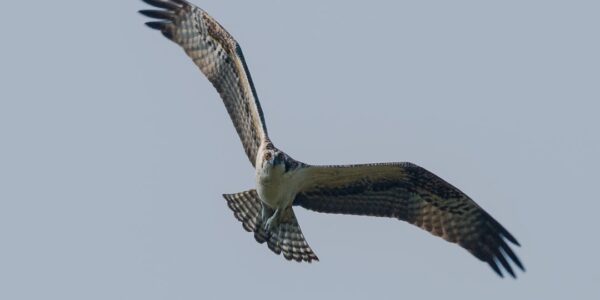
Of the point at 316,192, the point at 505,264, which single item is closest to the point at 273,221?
the point at 316,192

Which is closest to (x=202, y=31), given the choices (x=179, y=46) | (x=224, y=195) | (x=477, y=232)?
(x=179, y=46)

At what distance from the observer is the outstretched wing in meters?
15.9

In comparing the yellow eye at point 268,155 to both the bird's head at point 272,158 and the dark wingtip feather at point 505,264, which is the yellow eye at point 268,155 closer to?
the bird's head at point 272,158

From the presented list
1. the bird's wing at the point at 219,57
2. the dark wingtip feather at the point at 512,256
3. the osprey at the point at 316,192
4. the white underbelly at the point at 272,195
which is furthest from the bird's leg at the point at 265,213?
the dark wingtip feather at the point at 512,256

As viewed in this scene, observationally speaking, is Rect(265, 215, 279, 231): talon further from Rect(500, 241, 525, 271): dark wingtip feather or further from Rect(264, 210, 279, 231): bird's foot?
Rect(500, 241, 525, 271): dark wingtip feather

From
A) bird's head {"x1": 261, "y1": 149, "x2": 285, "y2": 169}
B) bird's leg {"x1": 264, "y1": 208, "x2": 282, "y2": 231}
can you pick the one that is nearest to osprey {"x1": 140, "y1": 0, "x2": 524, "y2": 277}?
bird's leg {"x1": 264, "y1": 208, "x2": 282, "y2": 231}

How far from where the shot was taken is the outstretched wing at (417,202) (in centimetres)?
1586

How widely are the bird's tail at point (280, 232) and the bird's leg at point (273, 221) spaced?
8 cm

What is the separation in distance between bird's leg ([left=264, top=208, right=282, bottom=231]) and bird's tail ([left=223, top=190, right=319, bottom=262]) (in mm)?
84

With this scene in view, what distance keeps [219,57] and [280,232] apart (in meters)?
2.30

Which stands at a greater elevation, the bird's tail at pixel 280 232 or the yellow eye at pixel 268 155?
the yellow eye at pixel 268 155

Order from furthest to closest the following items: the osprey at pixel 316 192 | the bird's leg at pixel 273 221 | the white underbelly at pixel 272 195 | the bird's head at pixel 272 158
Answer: the bird's leg at pixel 273 221 → the osprey at pixel 316 192 → the white underbelly at pixel 272 195 → the bird's head at pixel 272 158

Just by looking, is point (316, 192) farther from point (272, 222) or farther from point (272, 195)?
point (272, 195)

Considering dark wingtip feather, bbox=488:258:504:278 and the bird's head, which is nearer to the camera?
the bird's head
